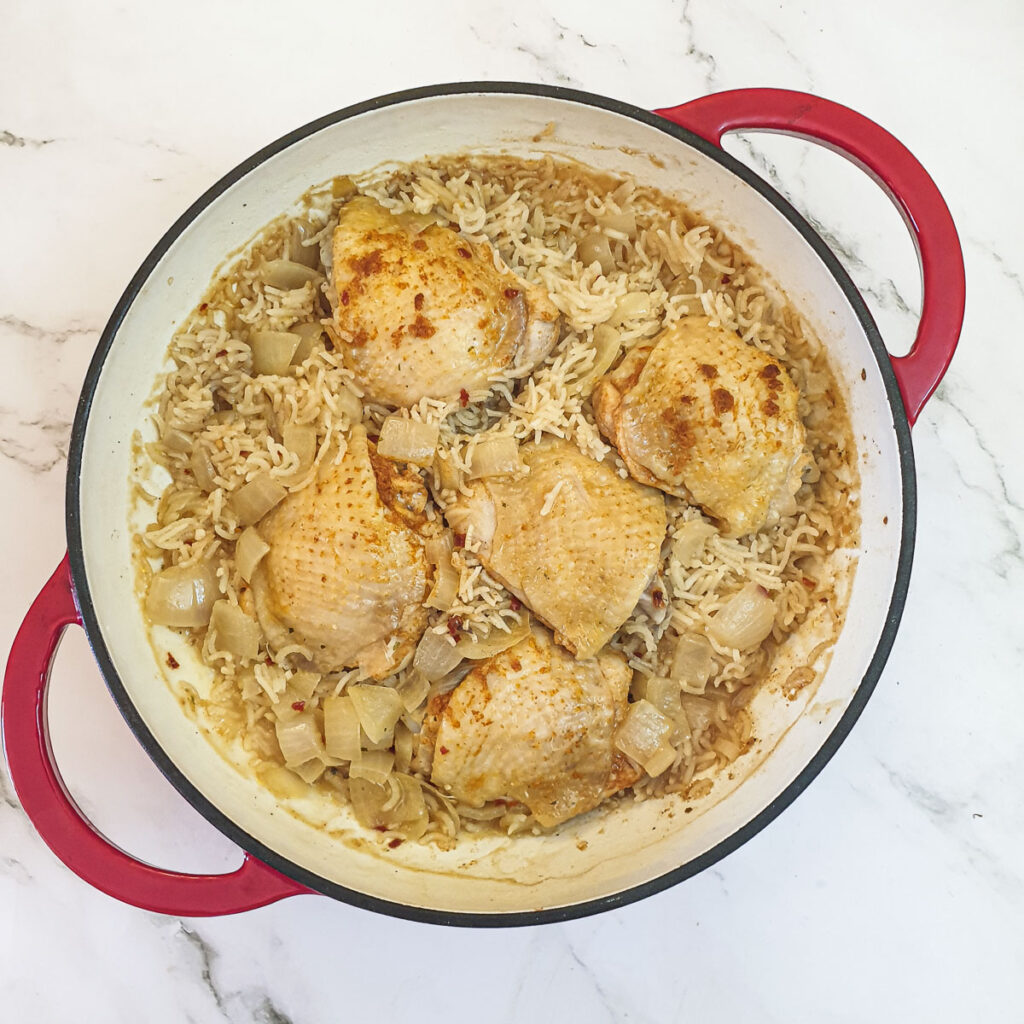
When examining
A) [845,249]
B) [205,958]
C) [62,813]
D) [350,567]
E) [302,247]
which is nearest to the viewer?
[62,813]

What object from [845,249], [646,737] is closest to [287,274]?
[646,737]

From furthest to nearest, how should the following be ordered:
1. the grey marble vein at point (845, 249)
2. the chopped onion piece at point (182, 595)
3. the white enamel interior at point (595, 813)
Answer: the grey marble vein at point (845, 249)
the chopped onion piece at point (182, 595)
the white enamel interior at point (595, 813)

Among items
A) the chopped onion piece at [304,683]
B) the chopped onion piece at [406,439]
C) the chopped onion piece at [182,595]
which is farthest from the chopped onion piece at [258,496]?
the chopped onion piece at [304,683]

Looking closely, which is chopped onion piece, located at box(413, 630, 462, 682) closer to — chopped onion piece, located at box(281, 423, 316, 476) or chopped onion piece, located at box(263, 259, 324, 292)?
chopped onion piece, located at box(281, 423, 316, 476)

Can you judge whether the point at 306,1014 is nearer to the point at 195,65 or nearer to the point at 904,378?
the point at 904,378

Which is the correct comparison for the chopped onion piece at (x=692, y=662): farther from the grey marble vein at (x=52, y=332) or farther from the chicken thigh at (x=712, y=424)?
the grey marble vein at (x=52, y=332)

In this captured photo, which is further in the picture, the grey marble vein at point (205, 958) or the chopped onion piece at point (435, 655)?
the grey marble vein at point (205, 958)

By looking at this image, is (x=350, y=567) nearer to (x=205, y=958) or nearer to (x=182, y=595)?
(x=182, y=595)
